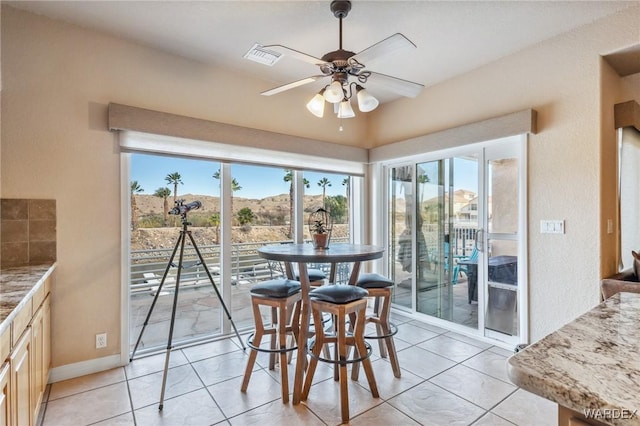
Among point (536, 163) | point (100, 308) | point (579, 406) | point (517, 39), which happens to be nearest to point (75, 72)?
point (100, 308)

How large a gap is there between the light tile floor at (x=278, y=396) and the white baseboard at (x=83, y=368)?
0.05m

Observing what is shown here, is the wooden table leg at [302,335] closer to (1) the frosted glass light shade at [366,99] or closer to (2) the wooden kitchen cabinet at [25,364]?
(1) the frosted glass light shade at [366,99]

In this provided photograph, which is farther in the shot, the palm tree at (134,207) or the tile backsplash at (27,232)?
the palm tree at (134,207)

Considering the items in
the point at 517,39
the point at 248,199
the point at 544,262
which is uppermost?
the point at 517,39

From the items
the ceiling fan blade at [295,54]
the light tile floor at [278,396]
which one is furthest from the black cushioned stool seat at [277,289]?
the ceiling fan blade at [295,54]

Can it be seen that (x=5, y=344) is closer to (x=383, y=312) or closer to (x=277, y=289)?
(x=277, y=289)

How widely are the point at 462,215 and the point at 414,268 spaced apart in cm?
91

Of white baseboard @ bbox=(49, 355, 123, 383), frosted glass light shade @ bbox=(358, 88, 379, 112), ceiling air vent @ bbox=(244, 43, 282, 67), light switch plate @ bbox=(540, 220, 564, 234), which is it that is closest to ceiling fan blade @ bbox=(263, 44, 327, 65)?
frosted glass light shade @ bbox=(358, 88, 379, 112)

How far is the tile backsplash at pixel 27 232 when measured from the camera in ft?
7.36

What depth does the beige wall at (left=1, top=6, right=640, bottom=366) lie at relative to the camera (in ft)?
7.64

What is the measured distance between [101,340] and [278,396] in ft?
5.13

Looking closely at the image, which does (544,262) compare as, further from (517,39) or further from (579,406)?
(579,406)

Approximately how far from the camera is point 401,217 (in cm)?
412

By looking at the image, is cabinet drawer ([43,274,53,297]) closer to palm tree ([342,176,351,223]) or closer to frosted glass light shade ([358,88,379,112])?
frosted glass light shade ([358,88,379,112])
